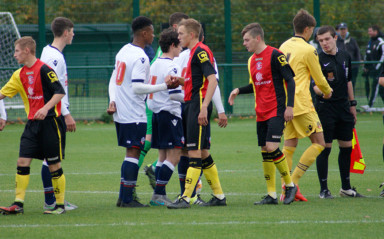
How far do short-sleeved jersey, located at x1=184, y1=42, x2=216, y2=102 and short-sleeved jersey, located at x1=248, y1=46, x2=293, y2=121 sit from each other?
2.15 ft

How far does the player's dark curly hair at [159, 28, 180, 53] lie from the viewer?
7.95 m

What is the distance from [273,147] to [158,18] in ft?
58.8

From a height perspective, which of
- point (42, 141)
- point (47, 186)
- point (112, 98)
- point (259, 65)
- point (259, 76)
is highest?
point (259, 65)

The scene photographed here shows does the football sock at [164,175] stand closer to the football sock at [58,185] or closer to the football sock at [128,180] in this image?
the football sock at [128,180]

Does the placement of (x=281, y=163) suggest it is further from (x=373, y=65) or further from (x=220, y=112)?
(x=373, y=65)

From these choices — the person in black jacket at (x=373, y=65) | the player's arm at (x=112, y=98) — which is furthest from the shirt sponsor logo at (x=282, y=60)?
the person in black jacket at (x=373, y=65)

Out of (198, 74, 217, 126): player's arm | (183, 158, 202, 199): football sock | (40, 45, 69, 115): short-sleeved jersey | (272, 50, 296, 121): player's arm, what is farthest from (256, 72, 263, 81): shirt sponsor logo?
(40, 45, 69, 115): short-sleeved jersey

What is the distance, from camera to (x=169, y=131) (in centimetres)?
788

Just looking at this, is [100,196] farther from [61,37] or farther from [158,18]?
[158,18]

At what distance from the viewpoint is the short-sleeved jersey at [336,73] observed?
337 inches

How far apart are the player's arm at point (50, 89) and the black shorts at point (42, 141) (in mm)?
176

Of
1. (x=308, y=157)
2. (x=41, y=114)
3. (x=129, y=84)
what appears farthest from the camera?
(x=308, y=157)

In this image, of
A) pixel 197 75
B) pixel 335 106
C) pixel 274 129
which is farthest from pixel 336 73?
pixel 197 75

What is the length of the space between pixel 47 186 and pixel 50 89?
119 cm
